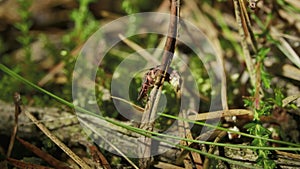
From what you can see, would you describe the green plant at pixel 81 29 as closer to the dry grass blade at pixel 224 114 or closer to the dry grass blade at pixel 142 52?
the dry grass blade at pixel 142 52

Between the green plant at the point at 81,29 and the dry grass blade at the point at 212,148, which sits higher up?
the green plant at the point at 81,29

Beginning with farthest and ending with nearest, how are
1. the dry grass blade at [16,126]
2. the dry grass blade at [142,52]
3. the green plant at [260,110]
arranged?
the dry grass blade at [142,52] → the dry grass blade at [16,126] → the green plant at [260,110]

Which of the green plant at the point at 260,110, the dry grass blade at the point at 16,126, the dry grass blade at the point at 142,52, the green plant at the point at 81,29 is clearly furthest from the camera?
the green plant at the point at 81,29

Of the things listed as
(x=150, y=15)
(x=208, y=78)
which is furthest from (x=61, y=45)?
(x=208, y=78)

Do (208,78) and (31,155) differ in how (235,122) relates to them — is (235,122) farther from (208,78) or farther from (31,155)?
(31,155)

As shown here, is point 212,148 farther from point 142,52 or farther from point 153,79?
point 142,52

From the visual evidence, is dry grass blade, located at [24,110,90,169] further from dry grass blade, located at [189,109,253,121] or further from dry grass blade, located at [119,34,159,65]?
dry grass blade, located at [119,34,159,65]

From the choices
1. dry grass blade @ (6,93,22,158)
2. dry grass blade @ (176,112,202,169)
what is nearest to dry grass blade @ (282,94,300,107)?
dry grass blade @ (176,112,202,169)

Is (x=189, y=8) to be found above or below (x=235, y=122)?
above

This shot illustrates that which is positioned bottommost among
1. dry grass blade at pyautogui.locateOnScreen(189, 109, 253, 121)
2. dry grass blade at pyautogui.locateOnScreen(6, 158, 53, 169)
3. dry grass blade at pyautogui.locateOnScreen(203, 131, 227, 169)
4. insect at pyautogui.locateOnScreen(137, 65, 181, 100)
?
dry grass blade at pyautogui.locateOnScreen(6, 158, 53, 169)

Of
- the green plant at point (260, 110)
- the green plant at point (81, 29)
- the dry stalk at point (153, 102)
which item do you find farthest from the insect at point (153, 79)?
the green plant at point (81, 29)

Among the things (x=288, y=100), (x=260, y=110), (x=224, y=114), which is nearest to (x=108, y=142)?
(x=224, y=114)
